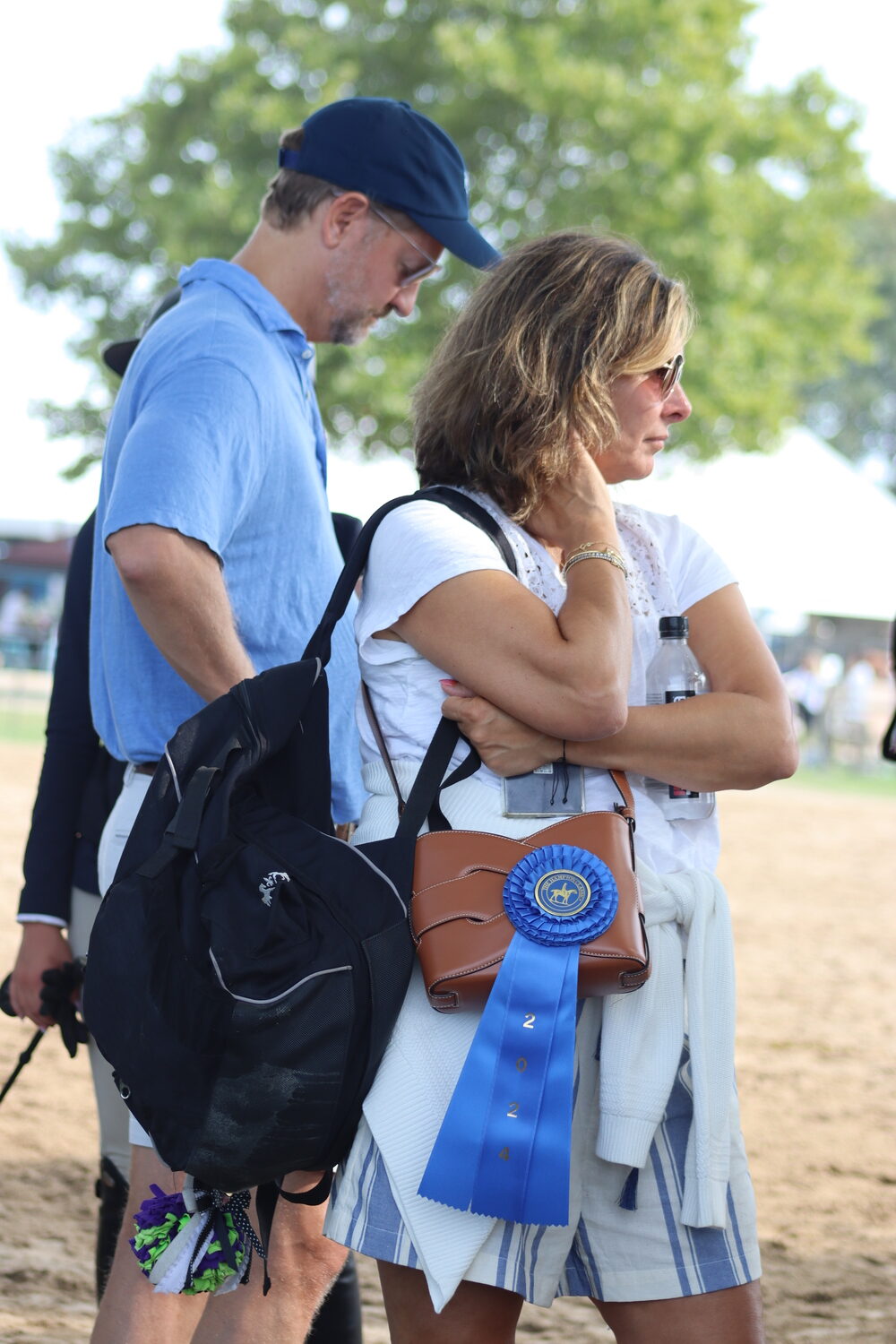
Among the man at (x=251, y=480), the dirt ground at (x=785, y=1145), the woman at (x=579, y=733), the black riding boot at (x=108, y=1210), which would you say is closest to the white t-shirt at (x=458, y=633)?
the woman at (x=579, y=733)

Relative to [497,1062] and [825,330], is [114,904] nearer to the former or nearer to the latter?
[497,1062]

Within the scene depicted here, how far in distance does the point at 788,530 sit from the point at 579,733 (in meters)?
21.7

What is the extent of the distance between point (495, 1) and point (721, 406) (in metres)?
6.56

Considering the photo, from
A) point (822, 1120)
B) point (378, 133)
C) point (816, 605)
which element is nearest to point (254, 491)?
point (378, 133)

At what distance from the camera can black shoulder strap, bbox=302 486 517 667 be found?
1.78m

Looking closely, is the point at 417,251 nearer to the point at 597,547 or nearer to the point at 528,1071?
the point at 597,547

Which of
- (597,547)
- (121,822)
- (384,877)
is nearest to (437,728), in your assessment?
(384,877)

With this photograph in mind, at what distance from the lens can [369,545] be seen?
1.85m

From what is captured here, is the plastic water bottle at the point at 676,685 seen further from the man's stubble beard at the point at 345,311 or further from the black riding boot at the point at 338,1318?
the black riding boot at the point at 338,1318

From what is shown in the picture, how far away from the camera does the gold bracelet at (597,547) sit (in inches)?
73.0

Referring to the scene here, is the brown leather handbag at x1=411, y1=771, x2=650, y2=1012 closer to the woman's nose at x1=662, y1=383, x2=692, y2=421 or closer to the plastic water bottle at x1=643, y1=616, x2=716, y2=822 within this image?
the plastic water bottle at x1=643, y1=616, x2=716, y2=822

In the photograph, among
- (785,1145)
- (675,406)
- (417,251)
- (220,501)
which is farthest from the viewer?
(785,1145)

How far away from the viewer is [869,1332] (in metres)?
3.43

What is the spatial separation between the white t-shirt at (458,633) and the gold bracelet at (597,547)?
7cm
